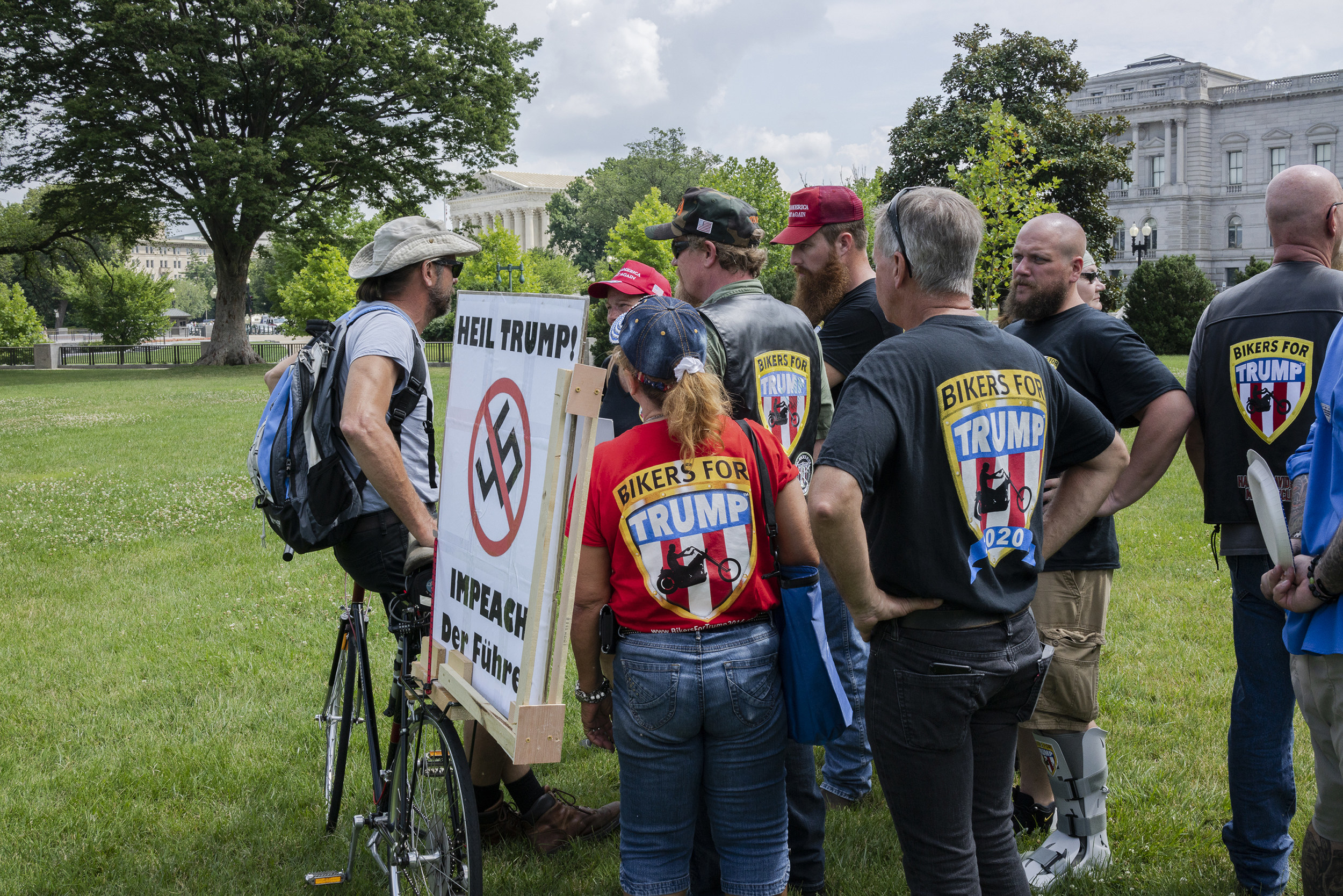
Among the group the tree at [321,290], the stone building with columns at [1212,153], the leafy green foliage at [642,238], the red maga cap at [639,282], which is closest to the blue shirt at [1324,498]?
the red maga cap at [639,282]

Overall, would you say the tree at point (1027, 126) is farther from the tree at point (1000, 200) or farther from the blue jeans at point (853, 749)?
the blue jeans at point (853, 749)

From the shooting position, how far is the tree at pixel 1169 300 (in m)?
36.3

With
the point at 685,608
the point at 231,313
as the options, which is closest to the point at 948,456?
the point at 685,608

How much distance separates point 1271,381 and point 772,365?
1714 mm

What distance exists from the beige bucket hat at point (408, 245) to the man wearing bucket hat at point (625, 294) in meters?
0.72

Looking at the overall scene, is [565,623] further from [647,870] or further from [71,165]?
[71,165]

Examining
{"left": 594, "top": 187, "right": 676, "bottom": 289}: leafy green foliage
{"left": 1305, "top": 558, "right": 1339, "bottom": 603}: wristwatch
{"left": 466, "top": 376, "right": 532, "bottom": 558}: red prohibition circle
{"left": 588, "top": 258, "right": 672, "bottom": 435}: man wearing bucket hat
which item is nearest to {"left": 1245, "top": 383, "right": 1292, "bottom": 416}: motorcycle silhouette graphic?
{"left": 1305, "top": 558, "right": 1339, "bottom": 603}: wristwatch

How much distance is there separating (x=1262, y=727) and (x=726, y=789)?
2.02 m

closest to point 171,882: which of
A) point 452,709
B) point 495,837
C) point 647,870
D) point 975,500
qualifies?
point 495,837

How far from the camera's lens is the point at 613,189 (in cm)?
9962

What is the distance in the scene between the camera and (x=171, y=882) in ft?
13.1

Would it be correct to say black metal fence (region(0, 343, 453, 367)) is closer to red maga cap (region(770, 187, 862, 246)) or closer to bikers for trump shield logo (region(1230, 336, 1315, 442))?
red maga cap (region(770, 187, 862, 246))

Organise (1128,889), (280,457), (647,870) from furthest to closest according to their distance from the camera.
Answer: (1128,889) → (280,457) → (647,870)

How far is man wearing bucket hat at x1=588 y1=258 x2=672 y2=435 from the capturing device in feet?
15.9
